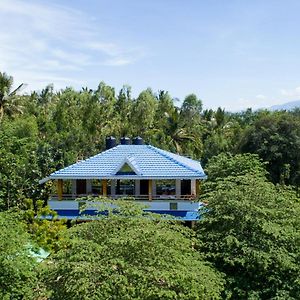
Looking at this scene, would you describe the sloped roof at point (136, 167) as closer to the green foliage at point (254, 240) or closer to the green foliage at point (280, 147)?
the green foliage at point (254, 240)

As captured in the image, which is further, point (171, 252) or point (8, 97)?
point (8, 97)

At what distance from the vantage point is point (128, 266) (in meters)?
10.7

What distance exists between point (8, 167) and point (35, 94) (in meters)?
22.0

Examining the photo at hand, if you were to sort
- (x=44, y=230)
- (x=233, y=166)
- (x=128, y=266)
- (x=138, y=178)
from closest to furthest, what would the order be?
(x=128, y=266) → (x=44, y=230) → (x=138, y=178) → (x=233, y=166)

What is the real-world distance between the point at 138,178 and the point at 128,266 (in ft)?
35.8

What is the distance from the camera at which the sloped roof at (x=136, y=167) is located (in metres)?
21.6

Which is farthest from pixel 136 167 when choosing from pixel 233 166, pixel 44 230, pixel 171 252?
pixel 171 252

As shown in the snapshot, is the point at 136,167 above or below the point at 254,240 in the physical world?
above

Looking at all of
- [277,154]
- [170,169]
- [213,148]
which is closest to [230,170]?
[170,169]

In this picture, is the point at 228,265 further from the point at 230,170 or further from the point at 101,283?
the point at 230,170

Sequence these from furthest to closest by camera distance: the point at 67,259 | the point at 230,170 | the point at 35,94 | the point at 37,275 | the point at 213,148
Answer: the point at 35,94 → the point at 213,148 → the point at 230,170 → the point at 37,275 → the point at 67,259

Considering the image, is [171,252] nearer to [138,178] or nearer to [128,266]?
[128,266]

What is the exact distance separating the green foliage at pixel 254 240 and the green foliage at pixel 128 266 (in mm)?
1273

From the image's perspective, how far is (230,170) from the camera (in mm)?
23938
